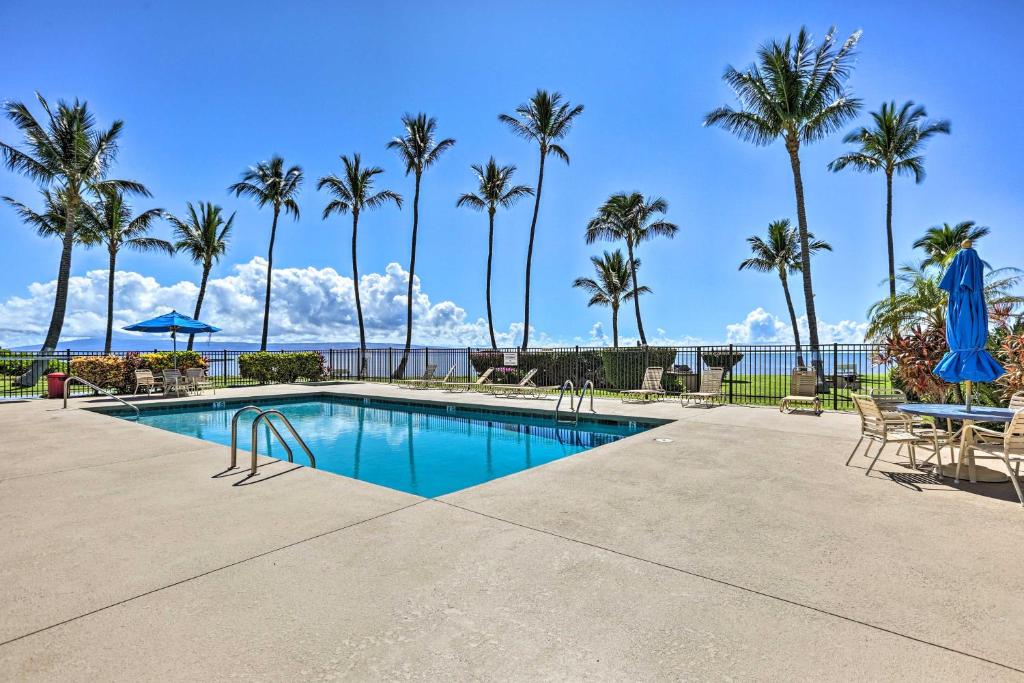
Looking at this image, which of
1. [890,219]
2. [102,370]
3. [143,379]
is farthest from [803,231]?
[102,370]

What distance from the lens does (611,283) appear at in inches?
1209

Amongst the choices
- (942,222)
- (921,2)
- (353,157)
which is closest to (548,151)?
(353,157)

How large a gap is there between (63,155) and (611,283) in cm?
2749

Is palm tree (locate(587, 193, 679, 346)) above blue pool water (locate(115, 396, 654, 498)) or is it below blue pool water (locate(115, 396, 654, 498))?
above

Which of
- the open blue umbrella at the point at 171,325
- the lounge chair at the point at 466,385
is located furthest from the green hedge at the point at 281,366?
the lounge chair at the point at 466,385

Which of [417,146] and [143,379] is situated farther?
[417,146]

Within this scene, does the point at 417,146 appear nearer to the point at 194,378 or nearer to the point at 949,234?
the point at 194,378

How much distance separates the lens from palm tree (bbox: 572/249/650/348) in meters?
30.4

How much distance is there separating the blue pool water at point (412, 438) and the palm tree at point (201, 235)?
18.2m

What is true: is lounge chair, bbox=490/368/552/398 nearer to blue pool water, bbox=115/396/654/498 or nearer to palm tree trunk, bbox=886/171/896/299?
blue pool water, bbox=115/396/654/498

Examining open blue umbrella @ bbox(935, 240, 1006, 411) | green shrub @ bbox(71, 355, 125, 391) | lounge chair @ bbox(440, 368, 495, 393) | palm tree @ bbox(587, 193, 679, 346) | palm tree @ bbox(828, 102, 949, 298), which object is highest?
palm tree @ bbox(828, 102, 949, 298)

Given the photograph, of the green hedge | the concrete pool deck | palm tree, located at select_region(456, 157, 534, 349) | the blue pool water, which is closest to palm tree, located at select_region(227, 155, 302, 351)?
the green hedge

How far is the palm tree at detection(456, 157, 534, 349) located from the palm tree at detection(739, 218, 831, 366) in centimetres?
1605

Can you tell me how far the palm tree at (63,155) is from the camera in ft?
59.4
